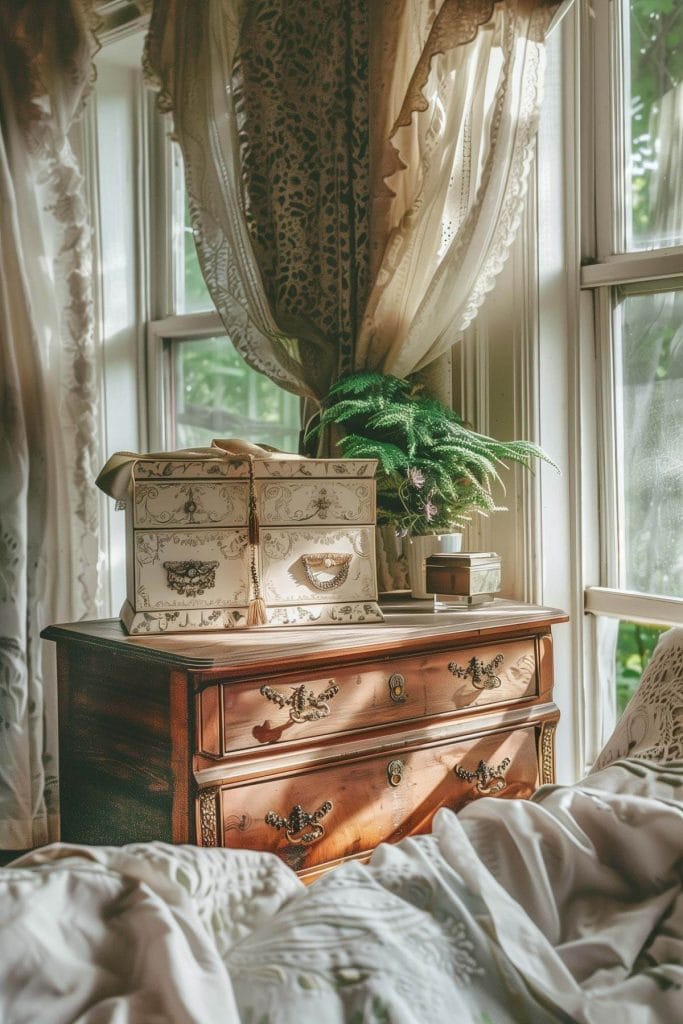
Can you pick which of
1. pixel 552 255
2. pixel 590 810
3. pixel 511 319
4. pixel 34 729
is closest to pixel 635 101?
pixel 552 255

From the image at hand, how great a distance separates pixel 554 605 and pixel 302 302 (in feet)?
3.18

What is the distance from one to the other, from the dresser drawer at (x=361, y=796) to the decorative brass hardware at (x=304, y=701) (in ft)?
0.33

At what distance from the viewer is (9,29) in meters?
2.57

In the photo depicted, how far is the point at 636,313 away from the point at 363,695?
44.7 inches

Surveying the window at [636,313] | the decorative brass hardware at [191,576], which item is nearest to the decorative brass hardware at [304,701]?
the decorative brass hardware at [191,576]

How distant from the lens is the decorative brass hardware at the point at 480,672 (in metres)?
2.04

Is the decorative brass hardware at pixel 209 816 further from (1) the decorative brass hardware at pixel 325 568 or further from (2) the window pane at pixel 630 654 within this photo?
(2) the window pane at pixel 630 654

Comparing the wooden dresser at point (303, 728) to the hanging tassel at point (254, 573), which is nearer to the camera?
the wooden dresser at point (303, 728)

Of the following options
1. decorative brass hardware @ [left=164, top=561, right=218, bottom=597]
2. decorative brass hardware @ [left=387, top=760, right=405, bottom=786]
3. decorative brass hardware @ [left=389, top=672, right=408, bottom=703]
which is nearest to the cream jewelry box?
decorative brass hardware @ [left=164, top=561, right=218, bottom=597]

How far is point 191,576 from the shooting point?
192 centimetres

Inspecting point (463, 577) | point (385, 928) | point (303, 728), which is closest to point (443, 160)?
point (463, 577)

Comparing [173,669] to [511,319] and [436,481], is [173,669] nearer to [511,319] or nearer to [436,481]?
[436,481]

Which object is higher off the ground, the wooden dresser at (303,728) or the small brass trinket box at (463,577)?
the small brass trinket box at (463,577)

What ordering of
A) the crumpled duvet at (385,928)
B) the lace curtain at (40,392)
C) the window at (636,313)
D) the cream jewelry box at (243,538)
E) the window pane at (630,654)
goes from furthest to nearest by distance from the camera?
the lace curtain at (40,392), the window pane at (630,654), the window at (636,313), the cream jewelry box at (243,538), the crumpled duvet at (385,928)
